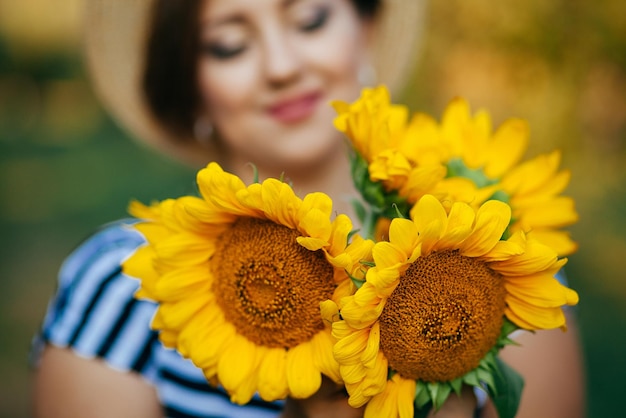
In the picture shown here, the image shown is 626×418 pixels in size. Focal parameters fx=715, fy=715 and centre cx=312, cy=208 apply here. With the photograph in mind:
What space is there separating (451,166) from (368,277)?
0.18 m

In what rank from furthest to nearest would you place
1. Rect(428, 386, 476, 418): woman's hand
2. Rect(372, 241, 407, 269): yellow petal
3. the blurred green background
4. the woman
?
the blurred green background → the woman → Rect(428, 386, 476, 418): woman's hand → Rect(372, 241, 407, 269): yellow petal

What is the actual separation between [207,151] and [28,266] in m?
A: 1.71

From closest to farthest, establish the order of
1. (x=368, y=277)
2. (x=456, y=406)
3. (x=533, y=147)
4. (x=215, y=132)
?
(x=368, y=277), (x=456, y=406), (x=215, y=132), (x=533, y=147)

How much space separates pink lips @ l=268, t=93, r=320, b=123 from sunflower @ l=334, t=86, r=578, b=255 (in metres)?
0.36

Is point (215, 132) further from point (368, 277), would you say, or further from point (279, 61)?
point (368, 277)

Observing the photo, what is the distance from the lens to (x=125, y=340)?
96cm

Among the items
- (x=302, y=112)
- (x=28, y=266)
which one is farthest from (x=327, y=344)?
(x=28, y=266)

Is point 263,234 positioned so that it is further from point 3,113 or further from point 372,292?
point 3,113

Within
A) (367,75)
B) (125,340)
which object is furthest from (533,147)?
(125,340)

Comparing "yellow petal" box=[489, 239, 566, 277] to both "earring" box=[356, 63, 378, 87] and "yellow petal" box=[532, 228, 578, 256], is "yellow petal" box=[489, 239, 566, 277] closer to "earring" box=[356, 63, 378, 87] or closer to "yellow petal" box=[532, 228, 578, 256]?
"yellow petal" box=[532, 228, 578, 256]

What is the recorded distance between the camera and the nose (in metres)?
0.98

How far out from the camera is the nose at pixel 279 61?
3.21 ft

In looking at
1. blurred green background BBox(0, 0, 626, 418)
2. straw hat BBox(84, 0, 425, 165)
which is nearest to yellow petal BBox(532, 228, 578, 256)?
straw hat BBox(84, 0, 425, 165)

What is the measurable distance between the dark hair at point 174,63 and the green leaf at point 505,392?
674 mm
